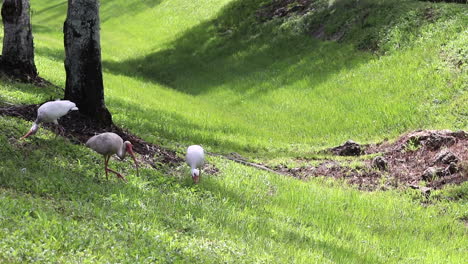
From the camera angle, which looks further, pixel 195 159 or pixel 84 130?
pixel 84 130

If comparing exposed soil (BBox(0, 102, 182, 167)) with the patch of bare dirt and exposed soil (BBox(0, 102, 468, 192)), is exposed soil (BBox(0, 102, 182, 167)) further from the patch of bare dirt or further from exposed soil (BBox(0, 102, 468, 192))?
the patch of bare dirt

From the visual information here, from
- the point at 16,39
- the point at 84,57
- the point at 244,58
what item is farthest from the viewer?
the point at 244,58

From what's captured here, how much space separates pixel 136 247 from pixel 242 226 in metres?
2.11

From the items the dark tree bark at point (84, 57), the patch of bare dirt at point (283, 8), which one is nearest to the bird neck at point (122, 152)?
the dark tree bark at point (84, 57)

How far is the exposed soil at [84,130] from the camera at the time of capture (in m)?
9.73

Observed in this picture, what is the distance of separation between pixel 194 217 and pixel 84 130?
3496 mm

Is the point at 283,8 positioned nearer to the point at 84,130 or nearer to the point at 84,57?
the point at 84,57

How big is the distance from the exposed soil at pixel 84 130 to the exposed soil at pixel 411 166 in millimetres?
3766

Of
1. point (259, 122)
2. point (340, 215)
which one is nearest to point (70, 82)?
point (340, 215)

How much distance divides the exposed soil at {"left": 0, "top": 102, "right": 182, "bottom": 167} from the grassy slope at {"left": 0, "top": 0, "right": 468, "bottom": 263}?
563 mm

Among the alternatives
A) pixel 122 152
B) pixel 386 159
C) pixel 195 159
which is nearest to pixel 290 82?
pixel 386 159

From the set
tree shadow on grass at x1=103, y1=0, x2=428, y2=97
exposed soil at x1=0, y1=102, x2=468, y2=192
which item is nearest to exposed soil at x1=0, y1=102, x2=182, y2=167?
exposed soil at x1=0, y1=102, x2=468, y2=192

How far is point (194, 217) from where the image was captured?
7.31 metres

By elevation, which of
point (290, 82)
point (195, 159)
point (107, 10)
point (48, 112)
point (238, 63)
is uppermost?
point (48, 112)
